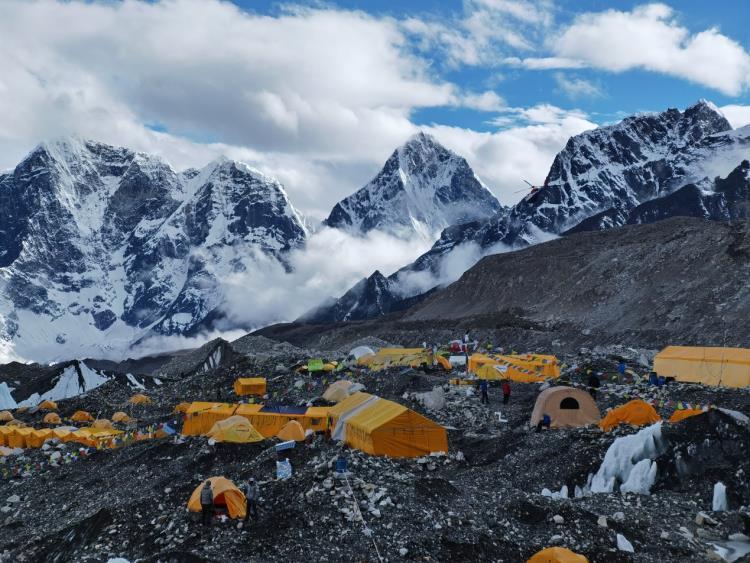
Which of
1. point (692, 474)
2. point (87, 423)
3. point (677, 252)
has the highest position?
point (677, 252)

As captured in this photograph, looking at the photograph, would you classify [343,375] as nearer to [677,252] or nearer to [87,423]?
[87,423]

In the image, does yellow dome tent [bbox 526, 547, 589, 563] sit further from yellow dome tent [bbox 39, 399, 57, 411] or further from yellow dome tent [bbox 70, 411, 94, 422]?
yellow dome tent [bbox 39, 399, 57, 411]

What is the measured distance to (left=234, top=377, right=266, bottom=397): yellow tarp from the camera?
1921 inches

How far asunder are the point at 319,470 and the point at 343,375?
30.1m

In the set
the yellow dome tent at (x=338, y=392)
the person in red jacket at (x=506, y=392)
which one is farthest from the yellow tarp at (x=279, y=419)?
the person in red jacket at (x=506, y=392)

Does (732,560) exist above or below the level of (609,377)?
below

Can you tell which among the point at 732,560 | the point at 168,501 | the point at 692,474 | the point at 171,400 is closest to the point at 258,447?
the point at 168,501

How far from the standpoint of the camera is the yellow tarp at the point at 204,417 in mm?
35531

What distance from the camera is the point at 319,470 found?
19859mm

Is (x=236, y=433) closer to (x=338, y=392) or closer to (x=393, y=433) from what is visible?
(x=393, y=433)

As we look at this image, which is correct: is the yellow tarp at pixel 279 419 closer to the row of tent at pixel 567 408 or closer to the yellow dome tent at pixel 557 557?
the row of tent at pixel 567 408

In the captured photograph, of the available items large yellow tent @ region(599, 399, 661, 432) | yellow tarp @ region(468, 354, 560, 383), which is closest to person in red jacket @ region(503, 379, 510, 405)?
yellow tarp @ region(468, 354, 560, 383)

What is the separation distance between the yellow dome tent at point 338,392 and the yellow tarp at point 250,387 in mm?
9445

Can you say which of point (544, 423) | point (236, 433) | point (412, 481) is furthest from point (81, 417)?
point (412, 481)
